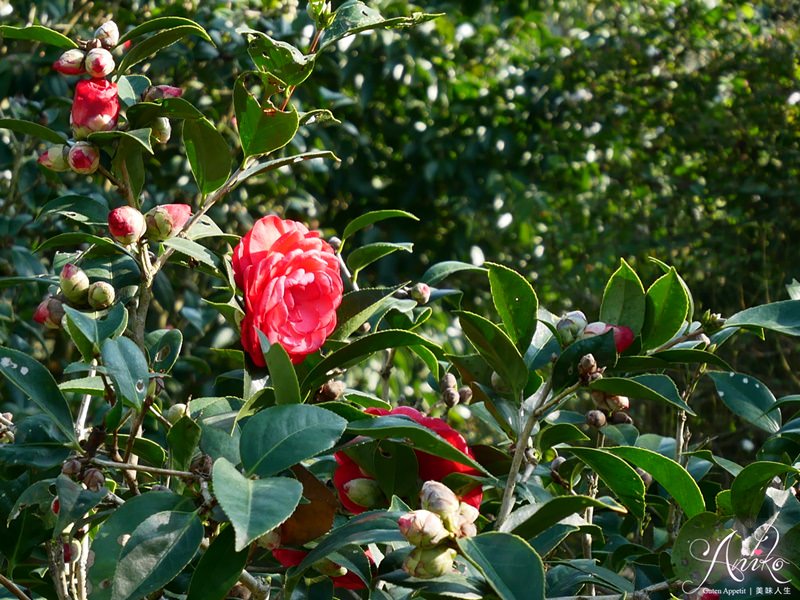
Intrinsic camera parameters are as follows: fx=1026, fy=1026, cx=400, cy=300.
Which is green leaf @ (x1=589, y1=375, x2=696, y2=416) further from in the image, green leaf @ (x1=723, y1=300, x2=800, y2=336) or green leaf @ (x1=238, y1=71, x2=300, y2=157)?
green leaf @ (x1=238, y1=71, x2=300, y2=157)

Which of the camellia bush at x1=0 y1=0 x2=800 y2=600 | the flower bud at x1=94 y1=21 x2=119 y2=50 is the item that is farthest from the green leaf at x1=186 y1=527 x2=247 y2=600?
the flower bud at x1=94 y1=21 x2=119 y2=50

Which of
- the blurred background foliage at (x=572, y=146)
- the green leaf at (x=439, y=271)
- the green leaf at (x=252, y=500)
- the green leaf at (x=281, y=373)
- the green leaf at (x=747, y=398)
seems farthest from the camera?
the blurred background foliage at (x=572, y=146)

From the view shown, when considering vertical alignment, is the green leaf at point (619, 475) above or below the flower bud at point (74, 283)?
below

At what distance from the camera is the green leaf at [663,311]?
738 mm

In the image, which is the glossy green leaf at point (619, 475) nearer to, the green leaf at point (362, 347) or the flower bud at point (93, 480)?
the green leaf at point (362, 347)

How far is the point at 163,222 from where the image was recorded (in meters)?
0.75

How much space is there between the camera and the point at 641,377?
778mm

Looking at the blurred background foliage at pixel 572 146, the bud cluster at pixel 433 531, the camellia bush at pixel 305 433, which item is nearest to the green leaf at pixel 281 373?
the camellia bush at pixel 305 433

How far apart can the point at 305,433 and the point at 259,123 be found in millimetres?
291

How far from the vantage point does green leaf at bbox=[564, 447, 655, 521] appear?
0.69 m

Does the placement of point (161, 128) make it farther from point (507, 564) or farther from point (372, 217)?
point (507, 564)

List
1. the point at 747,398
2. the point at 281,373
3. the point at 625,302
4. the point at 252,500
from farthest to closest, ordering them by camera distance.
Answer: the point at 747,398 < the point at 625,302 < the point at 281,373 < the point at 252,500

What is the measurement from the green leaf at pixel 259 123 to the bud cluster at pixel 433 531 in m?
0.32

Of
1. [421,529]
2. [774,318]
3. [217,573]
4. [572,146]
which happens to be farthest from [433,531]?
[572,146]
